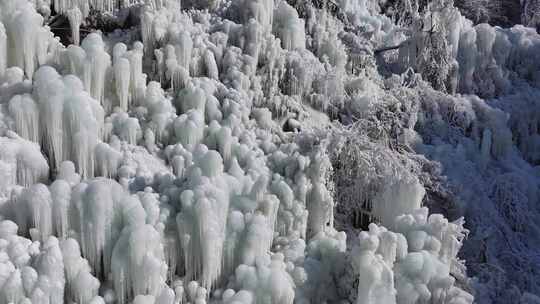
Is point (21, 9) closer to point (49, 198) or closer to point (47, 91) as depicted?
point (47, 91)

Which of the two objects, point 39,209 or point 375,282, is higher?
point 39,209

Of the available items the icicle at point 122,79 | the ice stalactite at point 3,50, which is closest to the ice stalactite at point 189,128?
the icicle at point 122,79

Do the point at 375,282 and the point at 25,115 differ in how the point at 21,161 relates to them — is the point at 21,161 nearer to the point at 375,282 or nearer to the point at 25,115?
the point at 25,115

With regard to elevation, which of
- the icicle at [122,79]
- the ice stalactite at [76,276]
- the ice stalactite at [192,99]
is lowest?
the ice stalactite at [76,276]


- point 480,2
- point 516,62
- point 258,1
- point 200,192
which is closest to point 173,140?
point 200,192

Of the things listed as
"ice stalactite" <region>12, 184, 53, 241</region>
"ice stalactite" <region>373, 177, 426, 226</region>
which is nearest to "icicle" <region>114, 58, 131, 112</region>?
"ice stalactite" <region>12, 184, 53, 241</region>

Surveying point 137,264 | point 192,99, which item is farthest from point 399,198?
point 137,264

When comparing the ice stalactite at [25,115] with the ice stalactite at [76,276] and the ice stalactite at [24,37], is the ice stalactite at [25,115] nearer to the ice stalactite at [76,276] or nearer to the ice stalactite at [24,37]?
the ice stalactite at [24,37]
